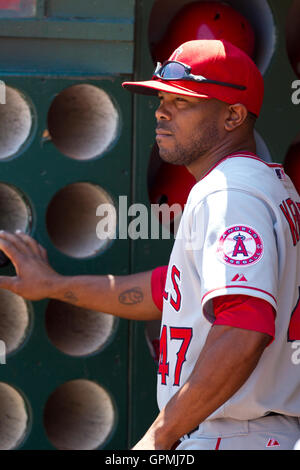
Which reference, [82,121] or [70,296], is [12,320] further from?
[82,121]

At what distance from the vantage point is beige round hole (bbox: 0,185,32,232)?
254 centimetres

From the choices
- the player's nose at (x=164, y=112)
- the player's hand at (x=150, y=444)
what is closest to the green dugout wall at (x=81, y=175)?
the player's nose at (x=164, y=112)

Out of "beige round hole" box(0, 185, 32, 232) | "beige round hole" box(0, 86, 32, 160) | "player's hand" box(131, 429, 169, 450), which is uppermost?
"beige round hole" box(0, 86, 32, 160)

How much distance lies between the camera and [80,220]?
8.86 feet

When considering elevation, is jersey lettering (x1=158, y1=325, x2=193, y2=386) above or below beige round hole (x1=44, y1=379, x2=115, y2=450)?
above

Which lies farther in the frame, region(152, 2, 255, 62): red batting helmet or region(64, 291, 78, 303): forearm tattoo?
region(152, 2, 255, 62): red batting helmet

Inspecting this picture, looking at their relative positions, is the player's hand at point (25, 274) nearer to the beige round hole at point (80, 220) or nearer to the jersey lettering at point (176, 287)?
the beige round hole at point (80, 220)

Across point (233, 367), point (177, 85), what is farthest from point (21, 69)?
point (233, 367)

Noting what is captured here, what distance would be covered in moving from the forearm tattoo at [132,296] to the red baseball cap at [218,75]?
2.35 ft

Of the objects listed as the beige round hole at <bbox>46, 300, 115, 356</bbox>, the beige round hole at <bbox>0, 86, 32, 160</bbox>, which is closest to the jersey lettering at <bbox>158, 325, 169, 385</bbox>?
the beige round hole at <bbox>46, 300, 115, 356</bbox>

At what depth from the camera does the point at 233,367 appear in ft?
4.91

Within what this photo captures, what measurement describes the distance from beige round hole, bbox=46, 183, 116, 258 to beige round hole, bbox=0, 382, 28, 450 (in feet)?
1.82

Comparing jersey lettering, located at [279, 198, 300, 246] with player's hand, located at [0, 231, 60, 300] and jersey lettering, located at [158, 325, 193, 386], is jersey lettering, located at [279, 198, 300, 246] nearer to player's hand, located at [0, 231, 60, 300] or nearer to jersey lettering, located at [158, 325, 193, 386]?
jersey lettering, located at [158, 325, 193, 386]

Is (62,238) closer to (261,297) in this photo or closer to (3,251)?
(3,251)
